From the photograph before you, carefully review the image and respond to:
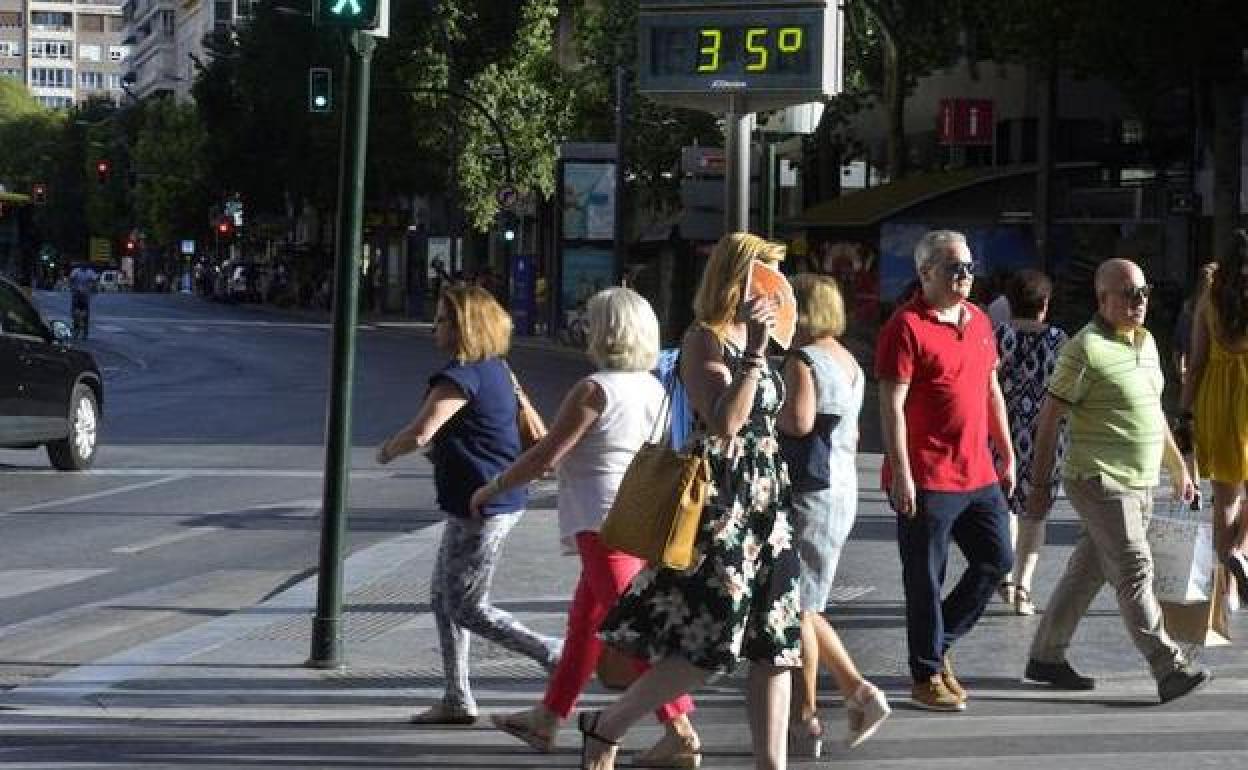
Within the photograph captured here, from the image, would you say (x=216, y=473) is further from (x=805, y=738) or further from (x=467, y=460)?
(x=805, y=738)

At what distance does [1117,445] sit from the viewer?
948 cm

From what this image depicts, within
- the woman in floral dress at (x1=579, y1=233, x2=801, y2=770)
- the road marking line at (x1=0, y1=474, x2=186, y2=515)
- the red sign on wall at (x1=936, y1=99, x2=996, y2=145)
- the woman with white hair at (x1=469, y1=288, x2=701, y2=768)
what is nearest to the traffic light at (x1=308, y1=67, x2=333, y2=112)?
the road marking line at (x1=0, y1=474, x2=186, y2=515)

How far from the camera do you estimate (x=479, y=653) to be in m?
10.8

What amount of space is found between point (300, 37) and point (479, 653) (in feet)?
225

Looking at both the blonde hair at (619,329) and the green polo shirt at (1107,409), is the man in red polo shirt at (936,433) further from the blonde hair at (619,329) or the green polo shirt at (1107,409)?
the blonde hair at (619,329)

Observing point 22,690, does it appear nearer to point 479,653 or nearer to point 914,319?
point 479,653

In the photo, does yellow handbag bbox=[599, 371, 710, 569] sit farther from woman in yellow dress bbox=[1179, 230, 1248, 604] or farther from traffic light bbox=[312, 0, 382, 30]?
woman in yellow dress bbox=[1179, 230, 1248, 604]

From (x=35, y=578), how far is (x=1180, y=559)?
6.85 m

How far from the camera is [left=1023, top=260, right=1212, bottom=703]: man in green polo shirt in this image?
945 cm

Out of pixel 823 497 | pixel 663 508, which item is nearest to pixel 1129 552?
pixel 823 497

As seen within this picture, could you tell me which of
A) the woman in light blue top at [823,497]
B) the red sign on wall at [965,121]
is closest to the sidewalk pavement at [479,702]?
the woman in light blue top at [823,497]

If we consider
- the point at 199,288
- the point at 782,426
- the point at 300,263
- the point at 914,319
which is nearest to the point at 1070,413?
the point at 914,319

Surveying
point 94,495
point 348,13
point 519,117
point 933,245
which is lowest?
point 94,495

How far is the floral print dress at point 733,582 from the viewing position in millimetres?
7125
